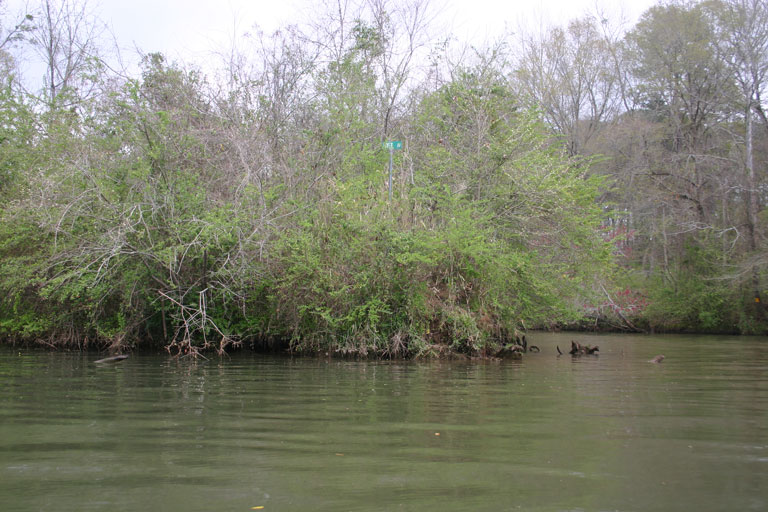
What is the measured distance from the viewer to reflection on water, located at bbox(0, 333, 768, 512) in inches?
153

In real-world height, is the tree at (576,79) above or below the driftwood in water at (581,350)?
above

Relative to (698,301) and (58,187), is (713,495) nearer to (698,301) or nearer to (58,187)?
(58,187)

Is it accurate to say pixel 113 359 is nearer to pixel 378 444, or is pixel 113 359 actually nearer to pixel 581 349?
pixel 378 444

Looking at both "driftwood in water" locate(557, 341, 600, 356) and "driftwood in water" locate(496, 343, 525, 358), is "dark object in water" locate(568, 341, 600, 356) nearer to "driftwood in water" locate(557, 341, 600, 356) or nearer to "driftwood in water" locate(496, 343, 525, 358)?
"driftwood in water" locate(557, 341, 600, 356)

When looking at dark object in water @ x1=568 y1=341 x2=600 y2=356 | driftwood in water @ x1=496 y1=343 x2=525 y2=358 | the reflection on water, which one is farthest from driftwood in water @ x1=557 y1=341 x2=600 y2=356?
the reflection on water

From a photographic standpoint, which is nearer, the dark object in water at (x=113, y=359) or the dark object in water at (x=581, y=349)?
the dark object in water at (x=113, y=359)

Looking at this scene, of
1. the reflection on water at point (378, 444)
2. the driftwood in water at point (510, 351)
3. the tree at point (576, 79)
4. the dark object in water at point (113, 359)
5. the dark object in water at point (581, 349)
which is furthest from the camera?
the tree at point (576, 79)

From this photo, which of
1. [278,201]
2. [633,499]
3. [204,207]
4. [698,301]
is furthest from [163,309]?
[698,301]

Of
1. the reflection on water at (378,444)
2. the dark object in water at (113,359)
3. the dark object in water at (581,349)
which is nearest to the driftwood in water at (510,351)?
the dark object in water at (581,349)

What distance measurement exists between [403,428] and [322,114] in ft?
45.9

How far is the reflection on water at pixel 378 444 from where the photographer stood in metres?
3.90

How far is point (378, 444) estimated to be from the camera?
5.34m

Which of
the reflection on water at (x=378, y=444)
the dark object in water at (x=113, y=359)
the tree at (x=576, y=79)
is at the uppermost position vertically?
the tree at (x=576, y=79)

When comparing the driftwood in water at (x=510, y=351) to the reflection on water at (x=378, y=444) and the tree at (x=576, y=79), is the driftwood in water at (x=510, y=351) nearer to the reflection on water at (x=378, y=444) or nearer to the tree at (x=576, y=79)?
the reflection on water at (x=378, y=444)
